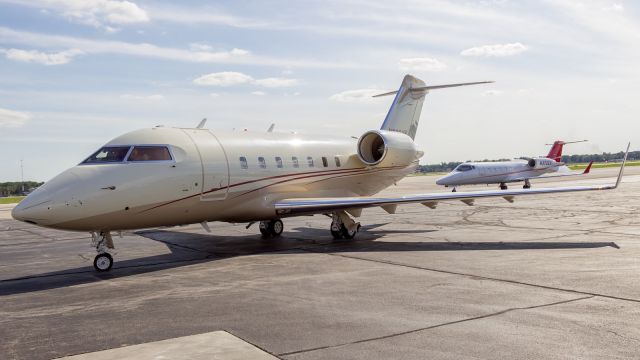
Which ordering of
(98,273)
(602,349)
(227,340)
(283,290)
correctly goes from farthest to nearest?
(98,273), (283,290), (227,340), (602,349)

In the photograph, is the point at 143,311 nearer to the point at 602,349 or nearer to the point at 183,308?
the point at 183,308

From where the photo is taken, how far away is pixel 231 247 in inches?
577

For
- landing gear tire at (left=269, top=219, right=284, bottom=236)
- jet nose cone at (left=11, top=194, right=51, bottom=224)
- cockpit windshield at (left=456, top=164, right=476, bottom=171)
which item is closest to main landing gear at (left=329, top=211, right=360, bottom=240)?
landing gear tire at (left=269, top=219, right=284, bottom=236)

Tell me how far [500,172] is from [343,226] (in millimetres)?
28003

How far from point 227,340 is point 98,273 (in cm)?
599

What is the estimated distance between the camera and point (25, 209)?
9.87 meters

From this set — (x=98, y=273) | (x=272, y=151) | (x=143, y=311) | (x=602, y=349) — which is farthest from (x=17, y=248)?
(x=602, y=349)

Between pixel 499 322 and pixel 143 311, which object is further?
pixel 143 311

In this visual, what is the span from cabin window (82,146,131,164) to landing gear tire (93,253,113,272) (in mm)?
1897

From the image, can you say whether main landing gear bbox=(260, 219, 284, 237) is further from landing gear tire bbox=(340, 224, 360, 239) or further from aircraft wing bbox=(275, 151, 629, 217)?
aircraft wing bbox=(275, 151, 629, 217)

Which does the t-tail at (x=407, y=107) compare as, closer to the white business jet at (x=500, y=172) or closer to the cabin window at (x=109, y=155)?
the cabin window at (x=109, y=155)

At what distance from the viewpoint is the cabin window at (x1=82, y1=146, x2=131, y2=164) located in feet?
36.9

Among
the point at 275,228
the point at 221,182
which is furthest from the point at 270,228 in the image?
the point at 221,182

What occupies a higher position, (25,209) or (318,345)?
(25,209)
